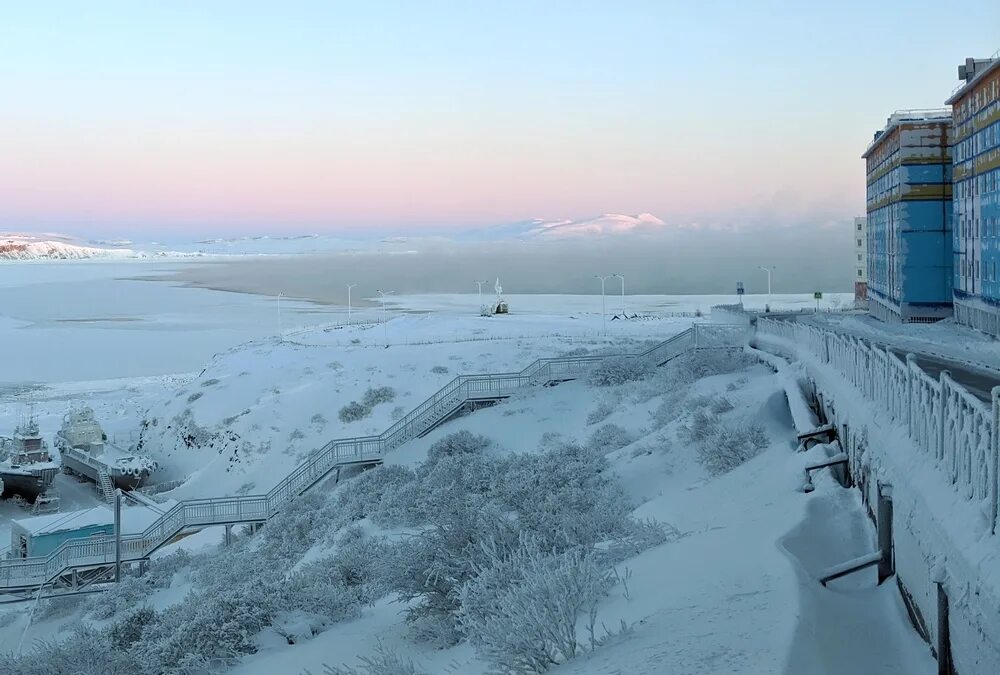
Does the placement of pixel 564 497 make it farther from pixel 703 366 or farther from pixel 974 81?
pixel 974 81

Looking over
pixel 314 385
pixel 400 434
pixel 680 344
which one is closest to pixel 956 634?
pixel 400 434

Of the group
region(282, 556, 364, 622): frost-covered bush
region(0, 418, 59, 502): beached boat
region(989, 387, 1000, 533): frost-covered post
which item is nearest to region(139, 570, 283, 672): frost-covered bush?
region(282, 556, 364, 622): frost-covered bush

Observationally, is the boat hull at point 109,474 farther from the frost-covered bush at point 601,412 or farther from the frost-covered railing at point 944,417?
the frost-covered railing at point 944,417

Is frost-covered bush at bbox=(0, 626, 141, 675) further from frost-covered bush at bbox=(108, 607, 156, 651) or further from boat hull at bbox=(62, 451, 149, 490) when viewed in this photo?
boat hull at bbox=(62, 451, 149, 490)

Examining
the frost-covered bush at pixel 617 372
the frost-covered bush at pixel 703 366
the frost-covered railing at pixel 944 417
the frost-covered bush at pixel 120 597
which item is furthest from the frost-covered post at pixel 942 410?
the frost-covered bush at pixel 617 372

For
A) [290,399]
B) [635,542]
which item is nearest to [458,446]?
[635,542]

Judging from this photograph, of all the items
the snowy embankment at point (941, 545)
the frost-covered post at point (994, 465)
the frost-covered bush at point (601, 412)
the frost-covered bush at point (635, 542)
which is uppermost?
the frost-covered post at point (994, 465)
